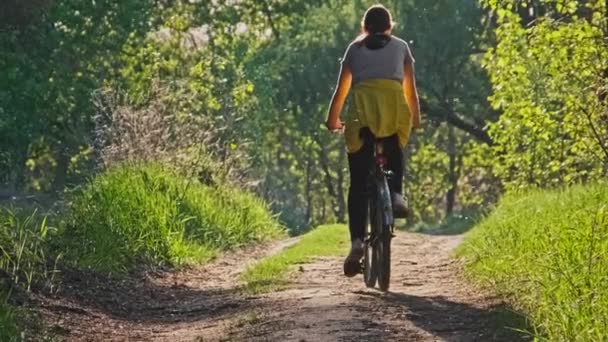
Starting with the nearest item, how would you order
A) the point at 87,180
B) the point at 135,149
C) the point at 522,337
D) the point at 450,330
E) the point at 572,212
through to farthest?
1. the point at 522,337
2. the point at 450,330
3. the point at 572,212
4. the point at 87,180
5. the point at 135,149

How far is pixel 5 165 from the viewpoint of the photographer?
23453 millimetres

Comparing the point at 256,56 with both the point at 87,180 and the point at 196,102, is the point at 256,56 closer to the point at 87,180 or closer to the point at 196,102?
the point at 196,102

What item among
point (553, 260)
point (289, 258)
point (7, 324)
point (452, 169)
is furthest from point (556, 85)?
point (452, 169)

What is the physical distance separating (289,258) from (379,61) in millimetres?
3767

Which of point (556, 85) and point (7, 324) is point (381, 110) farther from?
point (556, 85)

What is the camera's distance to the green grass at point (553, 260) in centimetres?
621

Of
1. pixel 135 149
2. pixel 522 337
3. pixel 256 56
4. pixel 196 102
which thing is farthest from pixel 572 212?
pixel 256 56

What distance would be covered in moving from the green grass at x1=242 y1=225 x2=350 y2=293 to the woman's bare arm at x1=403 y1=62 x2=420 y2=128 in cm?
162

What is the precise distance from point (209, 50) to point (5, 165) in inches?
564

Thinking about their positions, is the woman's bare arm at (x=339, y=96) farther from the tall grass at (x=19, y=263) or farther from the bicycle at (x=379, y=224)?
the tall grass at (x=19, y=263)

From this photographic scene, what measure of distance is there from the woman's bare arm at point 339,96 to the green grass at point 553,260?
151 centimetres

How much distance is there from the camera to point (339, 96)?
920 cm

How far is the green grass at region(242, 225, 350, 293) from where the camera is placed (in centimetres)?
1002

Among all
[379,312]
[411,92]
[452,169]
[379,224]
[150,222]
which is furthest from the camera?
[452,169]
